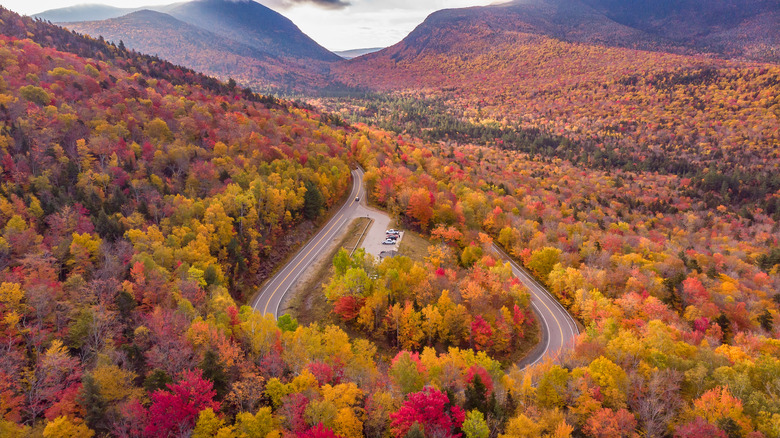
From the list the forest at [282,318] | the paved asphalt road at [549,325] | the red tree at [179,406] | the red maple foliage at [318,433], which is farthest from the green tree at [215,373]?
the paved asphalt road at [549,325]

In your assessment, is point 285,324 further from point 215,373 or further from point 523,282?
point 523,282

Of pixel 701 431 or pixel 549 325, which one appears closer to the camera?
pixel 701 431

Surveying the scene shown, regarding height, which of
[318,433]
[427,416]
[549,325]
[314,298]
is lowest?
[549,325]

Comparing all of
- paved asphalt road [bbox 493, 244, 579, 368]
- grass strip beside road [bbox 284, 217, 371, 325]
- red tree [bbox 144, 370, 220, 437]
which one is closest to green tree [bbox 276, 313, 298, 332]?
grass strip beside road [bbox 284, 217, 371, 325]

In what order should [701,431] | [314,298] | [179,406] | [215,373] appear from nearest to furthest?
[179,406] → [215,373] → [701,431] → [314,298]

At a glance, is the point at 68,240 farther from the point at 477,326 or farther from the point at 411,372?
the point at 477,326

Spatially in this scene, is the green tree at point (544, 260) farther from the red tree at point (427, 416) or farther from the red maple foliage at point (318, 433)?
the red maple foliage at point (318, 433)

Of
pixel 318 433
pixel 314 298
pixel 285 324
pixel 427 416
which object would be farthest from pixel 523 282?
pixel 318 433
